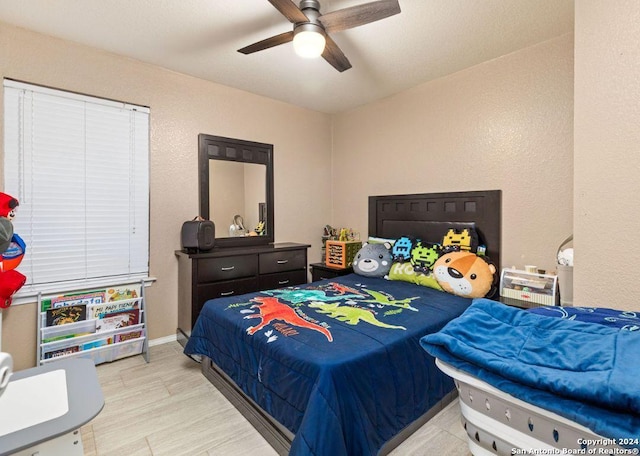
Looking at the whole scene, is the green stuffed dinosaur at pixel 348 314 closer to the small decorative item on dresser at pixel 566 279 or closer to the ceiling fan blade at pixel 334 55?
the small decorative item on dresser at pixel 566 279

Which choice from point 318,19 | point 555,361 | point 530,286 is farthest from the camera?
point 530,286

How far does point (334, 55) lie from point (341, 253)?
7.12 feet

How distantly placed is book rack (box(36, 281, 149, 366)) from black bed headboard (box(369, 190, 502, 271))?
265 cm

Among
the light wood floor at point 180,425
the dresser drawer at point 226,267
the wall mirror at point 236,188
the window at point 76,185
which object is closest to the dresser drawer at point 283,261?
the dresser drawer at point 226,267

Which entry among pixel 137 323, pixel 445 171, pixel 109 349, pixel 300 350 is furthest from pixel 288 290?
pixel 445 171

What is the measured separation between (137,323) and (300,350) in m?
2.00

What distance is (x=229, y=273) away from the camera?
10.2ft

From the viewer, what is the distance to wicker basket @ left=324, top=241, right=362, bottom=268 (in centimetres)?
373

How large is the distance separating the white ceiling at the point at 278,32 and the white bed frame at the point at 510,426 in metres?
2.26

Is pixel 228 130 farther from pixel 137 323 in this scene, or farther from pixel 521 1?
pixel 521 1

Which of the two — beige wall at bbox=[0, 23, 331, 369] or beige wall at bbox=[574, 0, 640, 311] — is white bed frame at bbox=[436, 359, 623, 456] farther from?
beige wall at bbox=[0, 23, 331, 369]

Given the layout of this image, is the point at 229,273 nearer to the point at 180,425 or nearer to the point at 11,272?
the point at 180,425

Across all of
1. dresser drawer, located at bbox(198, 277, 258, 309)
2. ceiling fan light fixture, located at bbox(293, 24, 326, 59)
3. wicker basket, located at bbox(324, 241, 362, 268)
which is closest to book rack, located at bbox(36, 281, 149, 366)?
dresser drawer, located at bbox(198, 277, 258, 309)

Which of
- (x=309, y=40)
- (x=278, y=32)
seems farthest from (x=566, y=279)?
(x=278, y=32)
